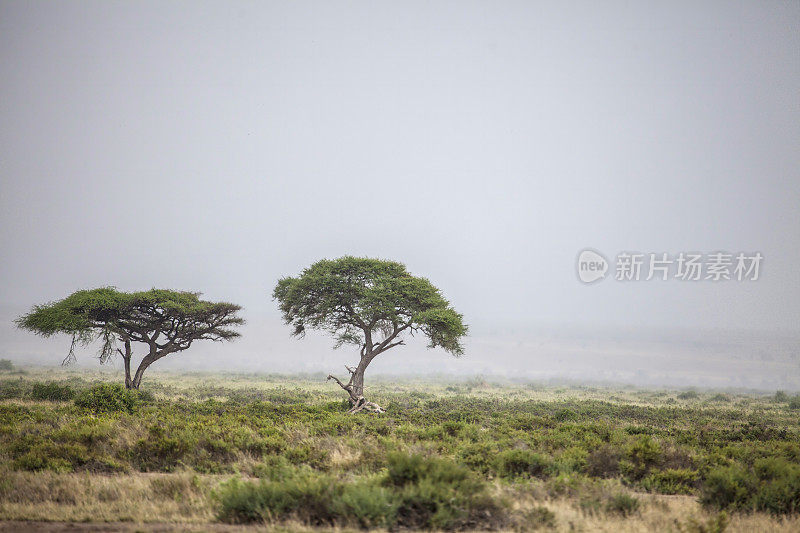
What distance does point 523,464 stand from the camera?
12766mm

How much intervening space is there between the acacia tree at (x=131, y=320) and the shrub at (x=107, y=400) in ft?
26.9

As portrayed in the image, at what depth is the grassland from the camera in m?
8.65

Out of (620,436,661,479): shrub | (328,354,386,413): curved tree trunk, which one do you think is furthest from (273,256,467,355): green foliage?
→ (620,436,661,479): shrub

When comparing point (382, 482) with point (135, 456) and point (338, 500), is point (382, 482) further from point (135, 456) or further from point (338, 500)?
point (135, 456)

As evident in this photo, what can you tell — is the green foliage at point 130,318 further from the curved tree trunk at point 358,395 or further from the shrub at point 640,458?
the shrub at point 640,458

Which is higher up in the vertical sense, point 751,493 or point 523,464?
point 751,493

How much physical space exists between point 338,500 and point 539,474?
22.1 feet

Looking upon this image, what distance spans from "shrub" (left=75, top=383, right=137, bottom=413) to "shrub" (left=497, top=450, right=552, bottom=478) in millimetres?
17962

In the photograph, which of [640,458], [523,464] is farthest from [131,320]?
[640,458]

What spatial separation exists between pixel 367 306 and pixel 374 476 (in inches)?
746

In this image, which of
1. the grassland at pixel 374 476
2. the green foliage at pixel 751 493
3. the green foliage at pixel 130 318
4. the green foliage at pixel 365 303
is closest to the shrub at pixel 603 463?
the grassland at pixel 374 476

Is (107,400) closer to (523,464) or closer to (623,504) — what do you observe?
(523,464)

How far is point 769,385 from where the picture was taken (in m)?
104

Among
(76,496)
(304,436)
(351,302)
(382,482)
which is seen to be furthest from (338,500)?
(351,302)
